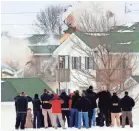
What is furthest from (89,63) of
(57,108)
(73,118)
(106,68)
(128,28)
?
(57,108)

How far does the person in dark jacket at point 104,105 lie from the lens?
2020cm

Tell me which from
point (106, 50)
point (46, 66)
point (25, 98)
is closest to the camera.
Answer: point (25, 98)

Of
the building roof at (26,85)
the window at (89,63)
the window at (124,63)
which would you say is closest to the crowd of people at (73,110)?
the window at (124,63)

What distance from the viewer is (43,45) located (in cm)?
5081

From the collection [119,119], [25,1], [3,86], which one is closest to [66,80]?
[3,86]

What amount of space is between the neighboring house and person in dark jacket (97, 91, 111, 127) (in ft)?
77.1

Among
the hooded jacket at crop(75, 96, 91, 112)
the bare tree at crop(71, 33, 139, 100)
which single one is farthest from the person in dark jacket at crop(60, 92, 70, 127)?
the bare tree at crop(71, 33, 139, 100)

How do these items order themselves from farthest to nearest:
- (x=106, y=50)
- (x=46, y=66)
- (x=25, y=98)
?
1. (x=46, y=66)
2. (x=106, y=50)
3. (x=25, y=98)

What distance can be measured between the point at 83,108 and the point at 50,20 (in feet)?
105

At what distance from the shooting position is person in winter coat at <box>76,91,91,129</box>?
1958cm

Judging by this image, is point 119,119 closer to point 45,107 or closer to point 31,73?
point 45,107

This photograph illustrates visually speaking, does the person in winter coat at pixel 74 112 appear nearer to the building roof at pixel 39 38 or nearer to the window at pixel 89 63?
the window at pixel 89 63

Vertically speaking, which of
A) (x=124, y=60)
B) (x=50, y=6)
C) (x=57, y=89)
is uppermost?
(x=50, y=6)

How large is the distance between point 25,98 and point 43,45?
103ft
